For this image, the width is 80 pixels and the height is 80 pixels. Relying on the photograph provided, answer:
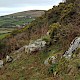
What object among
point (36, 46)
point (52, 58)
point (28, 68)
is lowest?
point (28, 68)

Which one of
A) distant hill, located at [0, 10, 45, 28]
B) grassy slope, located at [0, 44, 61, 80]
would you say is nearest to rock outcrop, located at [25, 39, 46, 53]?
grassy slope, located at [0, 44, 61, 80]

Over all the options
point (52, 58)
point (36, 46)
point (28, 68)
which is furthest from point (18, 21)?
point (52, 58)

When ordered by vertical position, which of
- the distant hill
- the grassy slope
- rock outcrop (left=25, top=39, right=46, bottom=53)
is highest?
rock outcrop (left=25, top=39, right=46, bottom=53)

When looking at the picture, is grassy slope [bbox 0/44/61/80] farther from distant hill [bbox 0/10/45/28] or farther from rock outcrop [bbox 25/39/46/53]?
distant hill [bbox 0/10/45/28]

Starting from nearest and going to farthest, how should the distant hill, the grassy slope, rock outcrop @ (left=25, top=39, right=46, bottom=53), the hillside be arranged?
the hillside, the grassy slope, rock outcrop @ (left=25, top=39, right=46, bottom=53), the distant hill

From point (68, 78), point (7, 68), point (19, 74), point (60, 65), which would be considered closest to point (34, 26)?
point (7, 68)

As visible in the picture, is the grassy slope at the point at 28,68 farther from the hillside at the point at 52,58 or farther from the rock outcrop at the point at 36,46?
the rock outcrop at the point at 36,46

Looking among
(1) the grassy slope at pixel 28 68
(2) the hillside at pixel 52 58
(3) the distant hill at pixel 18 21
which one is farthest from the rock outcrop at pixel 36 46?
(3) the distant hill at pixel 18 21

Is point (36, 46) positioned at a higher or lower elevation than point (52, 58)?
higher

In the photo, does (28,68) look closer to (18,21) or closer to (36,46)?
(36,46)

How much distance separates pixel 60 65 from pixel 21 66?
383 cm

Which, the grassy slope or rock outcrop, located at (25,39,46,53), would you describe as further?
rock outcrop, located at (25,39,46,53)

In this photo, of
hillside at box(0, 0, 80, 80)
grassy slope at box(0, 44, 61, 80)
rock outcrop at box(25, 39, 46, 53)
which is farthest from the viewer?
rock outcrop at box(25, 39, 46, 53)

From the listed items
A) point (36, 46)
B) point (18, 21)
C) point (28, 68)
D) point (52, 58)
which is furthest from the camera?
point (18, 21)
